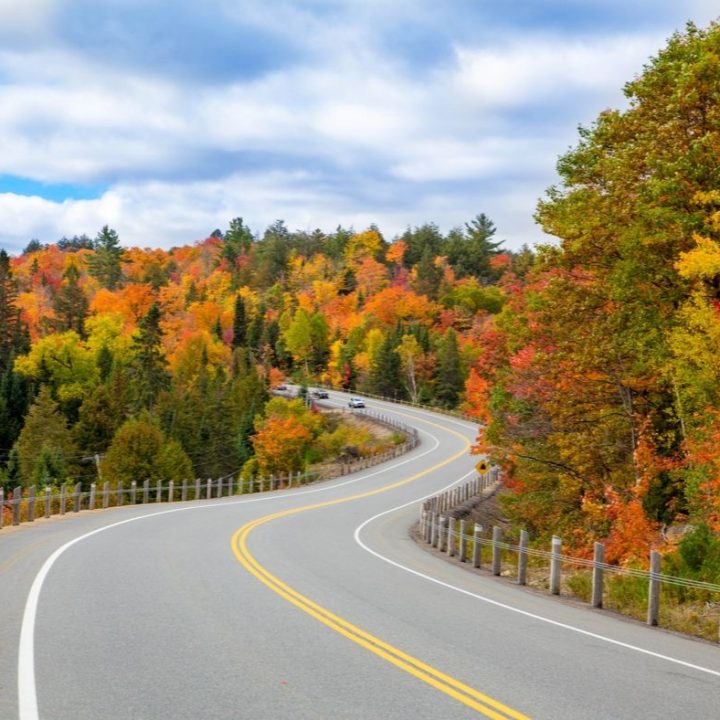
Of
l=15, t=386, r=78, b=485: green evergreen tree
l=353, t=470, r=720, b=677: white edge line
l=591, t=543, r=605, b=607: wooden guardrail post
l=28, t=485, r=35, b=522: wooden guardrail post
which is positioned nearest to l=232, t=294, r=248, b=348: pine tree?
l=15, t=386, r=78, b=485: green evergreen tree

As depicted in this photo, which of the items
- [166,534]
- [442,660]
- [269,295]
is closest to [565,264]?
[166,534]

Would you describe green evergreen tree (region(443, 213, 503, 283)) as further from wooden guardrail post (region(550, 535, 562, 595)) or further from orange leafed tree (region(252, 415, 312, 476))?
wooden guardrail post (region(550, 535, 562, 595))

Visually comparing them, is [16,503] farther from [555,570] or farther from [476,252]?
[476,252]

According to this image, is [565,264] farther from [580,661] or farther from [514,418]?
[580,661]

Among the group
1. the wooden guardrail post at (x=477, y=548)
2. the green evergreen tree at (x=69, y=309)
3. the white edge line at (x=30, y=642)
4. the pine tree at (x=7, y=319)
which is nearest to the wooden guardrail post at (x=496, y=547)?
the wooden guardrail post at (x=477, y=548)

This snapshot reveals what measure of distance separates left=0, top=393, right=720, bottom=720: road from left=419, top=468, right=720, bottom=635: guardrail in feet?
2.02

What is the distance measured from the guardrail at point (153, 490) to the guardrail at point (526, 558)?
1179 cm

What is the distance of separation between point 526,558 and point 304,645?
8.91 m

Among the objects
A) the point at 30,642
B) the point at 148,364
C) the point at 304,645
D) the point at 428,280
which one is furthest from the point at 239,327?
the point at 304,645

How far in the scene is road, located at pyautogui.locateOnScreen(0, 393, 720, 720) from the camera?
6.62 metres

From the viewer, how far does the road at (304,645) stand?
6.62 metres

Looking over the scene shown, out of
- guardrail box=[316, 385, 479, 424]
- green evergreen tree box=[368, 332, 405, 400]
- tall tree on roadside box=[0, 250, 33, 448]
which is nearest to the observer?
guardrail box=[316, 385, 479, 424]

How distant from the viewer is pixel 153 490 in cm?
5241

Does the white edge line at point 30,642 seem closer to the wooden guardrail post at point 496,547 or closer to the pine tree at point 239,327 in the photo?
the wooden guardrail post at point 496,547
